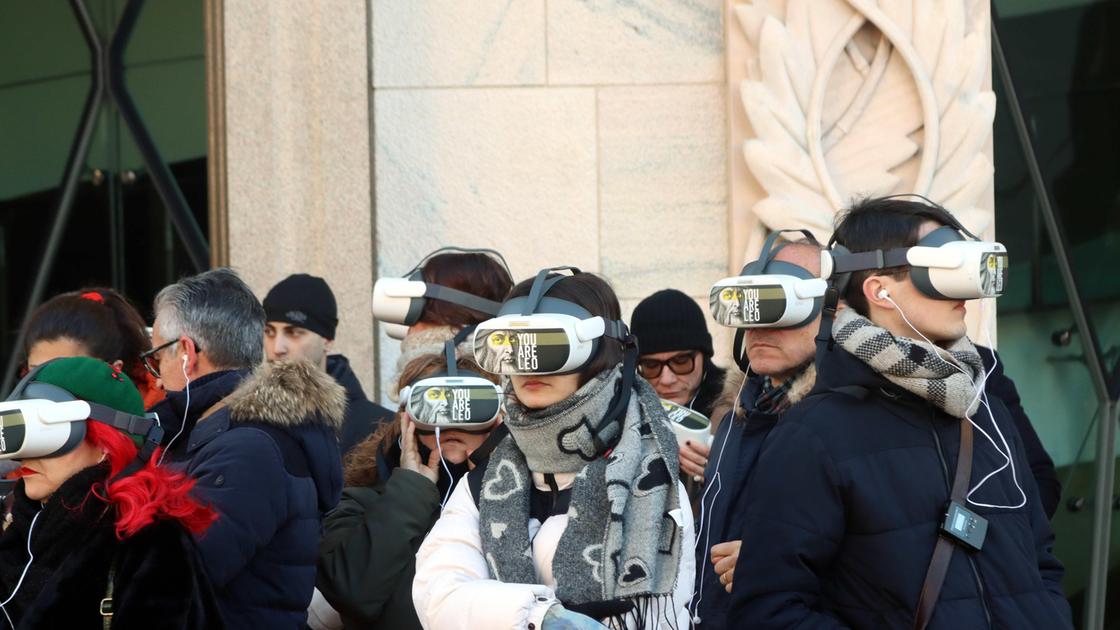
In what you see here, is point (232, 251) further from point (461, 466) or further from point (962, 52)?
point (962, 52)

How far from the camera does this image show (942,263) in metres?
2.69

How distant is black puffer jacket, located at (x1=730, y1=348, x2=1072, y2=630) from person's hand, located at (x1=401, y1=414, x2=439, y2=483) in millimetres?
1334

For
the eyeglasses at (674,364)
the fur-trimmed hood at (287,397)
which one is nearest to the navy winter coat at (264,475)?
the fur-trimmed hood at (287,397)

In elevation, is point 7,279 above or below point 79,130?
below

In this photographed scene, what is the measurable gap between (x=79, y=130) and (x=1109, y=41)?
4.48 meters

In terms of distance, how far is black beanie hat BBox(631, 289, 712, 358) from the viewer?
15.1ft

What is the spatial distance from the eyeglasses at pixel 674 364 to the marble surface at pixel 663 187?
1145 mm

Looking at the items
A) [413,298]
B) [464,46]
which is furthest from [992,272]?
[464,46]

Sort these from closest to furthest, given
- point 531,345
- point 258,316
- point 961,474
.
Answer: point 961,474, point 531,345, point 258,316

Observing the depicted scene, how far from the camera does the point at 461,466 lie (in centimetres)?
390

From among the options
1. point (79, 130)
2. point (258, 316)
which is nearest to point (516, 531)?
point (258, 316)

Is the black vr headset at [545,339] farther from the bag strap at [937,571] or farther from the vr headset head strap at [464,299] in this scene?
the vr headset head strap at [464,299]

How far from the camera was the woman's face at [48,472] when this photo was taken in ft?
10.3

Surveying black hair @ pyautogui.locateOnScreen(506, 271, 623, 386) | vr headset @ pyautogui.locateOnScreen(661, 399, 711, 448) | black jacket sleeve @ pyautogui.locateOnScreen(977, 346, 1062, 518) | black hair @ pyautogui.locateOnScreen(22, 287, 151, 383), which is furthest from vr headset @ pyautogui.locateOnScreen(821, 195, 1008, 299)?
black hair @ pyautogui.locateOnScreen(22, 287, 151, 383)
